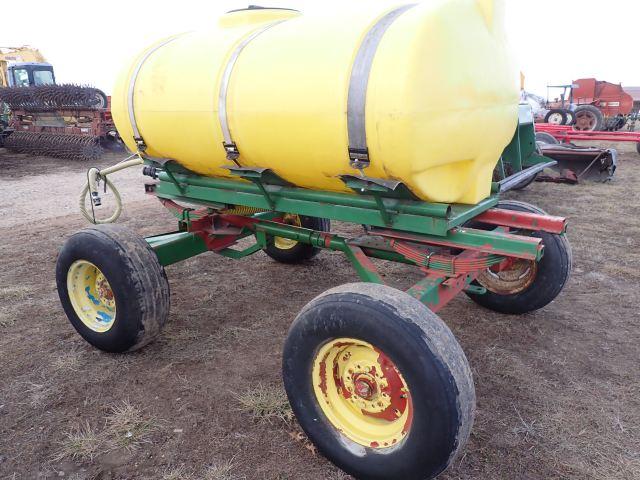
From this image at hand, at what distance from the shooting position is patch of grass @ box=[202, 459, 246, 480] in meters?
2.32

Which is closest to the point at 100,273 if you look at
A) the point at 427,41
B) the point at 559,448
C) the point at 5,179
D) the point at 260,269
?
the point at 260,269

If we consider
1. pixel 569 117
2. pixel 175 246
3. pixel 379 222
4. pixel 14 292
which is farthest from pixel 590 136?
pixel 14 292

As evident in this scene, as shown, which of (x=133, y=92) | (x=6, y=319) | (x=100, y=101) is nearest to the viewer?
(x=133, y=92)

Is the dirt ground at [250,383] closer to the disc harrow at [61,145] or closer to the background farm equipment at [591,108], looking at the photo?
the disc harrow at [61,145]

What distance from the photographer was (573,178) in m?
8.88

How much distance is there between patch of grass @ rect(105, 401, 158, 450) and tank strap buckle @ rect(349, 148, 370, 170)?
178 centimetres

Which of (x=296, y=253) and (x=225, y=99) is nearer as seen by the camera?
(x=225, y=99)

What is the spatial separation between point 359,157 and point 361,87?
321 millimetres

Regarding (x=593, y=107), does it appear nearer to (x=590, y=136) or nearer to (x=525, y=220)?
(x=590, y=136)

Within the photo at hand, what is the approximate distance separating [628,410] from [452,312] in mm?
1423

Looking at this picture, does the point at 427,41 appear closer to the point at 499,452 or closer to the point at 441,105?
the point at 441,105

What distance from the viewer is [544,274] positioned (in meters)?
3.51

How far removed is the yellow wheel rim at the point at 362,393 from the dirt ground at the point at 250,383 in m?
0.26

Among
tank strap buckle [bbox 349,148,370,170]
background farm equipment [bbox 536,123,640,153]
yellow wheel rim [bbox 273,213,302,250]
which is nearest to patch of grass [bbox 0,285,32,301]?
yellow wheel rim [bbox 273,213,302,250]
